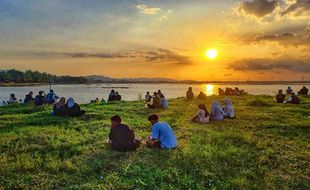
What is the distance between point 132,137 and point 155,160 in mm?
1752

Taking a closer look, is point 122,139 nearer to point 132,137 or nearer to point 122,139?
point 122,139

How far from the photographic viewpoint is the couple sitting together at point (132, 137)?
14.2 meters

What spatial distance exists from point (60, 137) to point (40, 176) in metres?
5.78

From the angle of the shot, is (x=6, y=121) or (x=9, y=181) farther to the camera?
(x=6, y=121)

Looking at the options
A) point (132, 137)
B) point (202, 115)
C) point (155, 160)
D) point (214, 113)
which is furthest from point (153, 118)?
point (214, 113)

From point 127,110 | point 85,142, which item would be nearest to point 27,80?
point 127,110

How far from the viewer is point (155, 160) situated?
1298cm

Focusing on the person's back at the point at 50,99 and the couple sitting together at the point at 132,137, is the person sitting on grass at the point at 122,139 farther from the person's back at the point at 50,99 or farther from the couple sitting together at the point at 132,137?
the person's back at the point at 50,99

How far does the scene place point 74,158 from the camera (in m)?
13.0

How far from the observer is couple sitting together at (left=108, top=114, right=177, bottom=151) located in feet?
46.5

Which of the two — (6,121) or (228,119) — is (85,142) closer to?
(6,121)

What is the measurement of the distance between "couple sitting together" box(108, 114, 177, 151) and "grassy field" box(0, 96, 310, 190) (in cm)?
37

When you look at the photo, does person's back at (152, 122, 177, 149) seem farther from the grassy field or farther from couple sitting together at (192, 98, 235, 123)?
couple sitting together at (192, 98, 235, 123)

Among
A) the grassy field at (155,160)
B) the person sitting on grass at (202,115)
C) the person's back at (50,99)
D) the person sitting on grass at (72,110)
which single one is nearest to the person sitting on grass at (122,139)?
the grassy field at (155,160)
